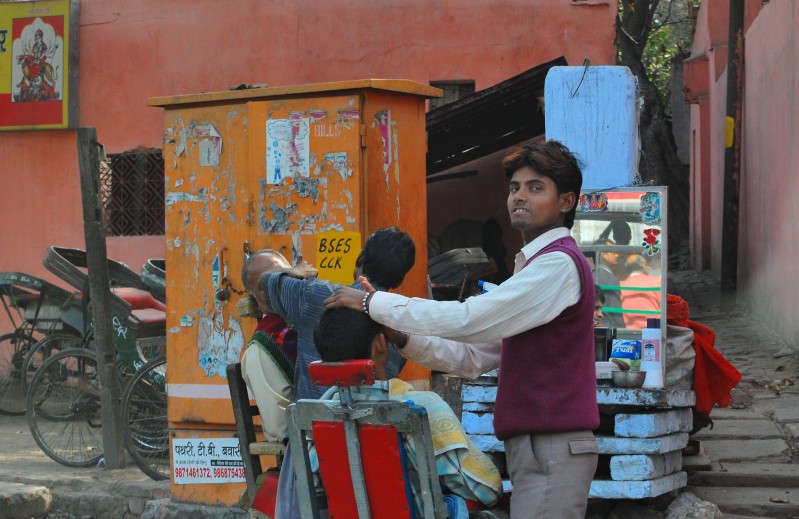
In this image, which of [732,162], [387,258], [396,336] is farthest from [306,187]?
[732,162]

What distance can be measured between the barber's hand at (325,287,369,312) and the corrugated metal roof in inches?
237

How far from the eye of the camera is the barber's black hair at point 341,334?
2686mm

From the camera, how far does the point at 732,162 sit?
12789mm

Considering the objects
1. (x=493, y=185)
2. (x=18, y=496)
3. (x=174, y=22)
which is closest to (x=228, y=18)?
(x=174, y=22)

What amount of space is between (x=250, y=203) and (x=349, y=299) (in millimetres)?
2851

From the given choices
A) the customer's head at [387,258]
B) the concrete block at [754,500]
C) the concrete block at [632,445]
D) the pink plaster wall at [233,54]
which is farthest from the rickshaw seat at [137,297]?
the customer's head at [387,258]

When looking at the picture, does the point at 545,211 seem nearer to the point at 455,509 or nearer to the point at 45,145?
the point at 455,509

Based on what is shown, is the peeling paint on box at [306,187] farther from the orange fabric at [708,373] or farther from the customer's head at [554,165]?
the customer's head at [554,165]

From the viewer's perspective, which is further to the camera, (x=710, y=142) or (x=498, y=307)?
(x=710, y=142)

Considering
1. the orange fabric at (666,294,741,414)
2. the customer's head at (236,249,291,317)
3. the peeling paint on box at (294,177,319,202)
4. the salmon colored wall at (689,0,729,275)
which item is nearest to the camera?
the customer's head at (236,249,291,317)

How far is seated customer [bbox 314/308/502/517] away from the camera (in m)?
2.73

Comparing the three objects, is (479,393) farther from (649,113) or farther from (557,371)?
(649,113)

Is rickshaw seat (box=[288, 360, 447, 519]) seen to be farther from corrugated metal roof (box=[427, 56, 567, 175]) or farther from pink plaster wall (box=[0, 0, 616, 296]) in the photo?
pink plaster wall (box=[0, 0, 616, 296])

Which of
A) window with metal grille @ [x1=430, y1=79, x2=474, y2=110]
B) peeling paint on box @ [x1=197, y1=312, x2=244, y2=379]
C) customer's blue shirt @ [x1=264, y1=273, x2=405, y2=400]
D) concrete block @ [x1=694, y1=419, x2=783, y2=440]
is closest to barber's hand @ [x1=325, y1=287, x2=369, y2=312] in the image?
customer's blue shirt @ [x1=264, y1=273, x2=405, y2=400]
